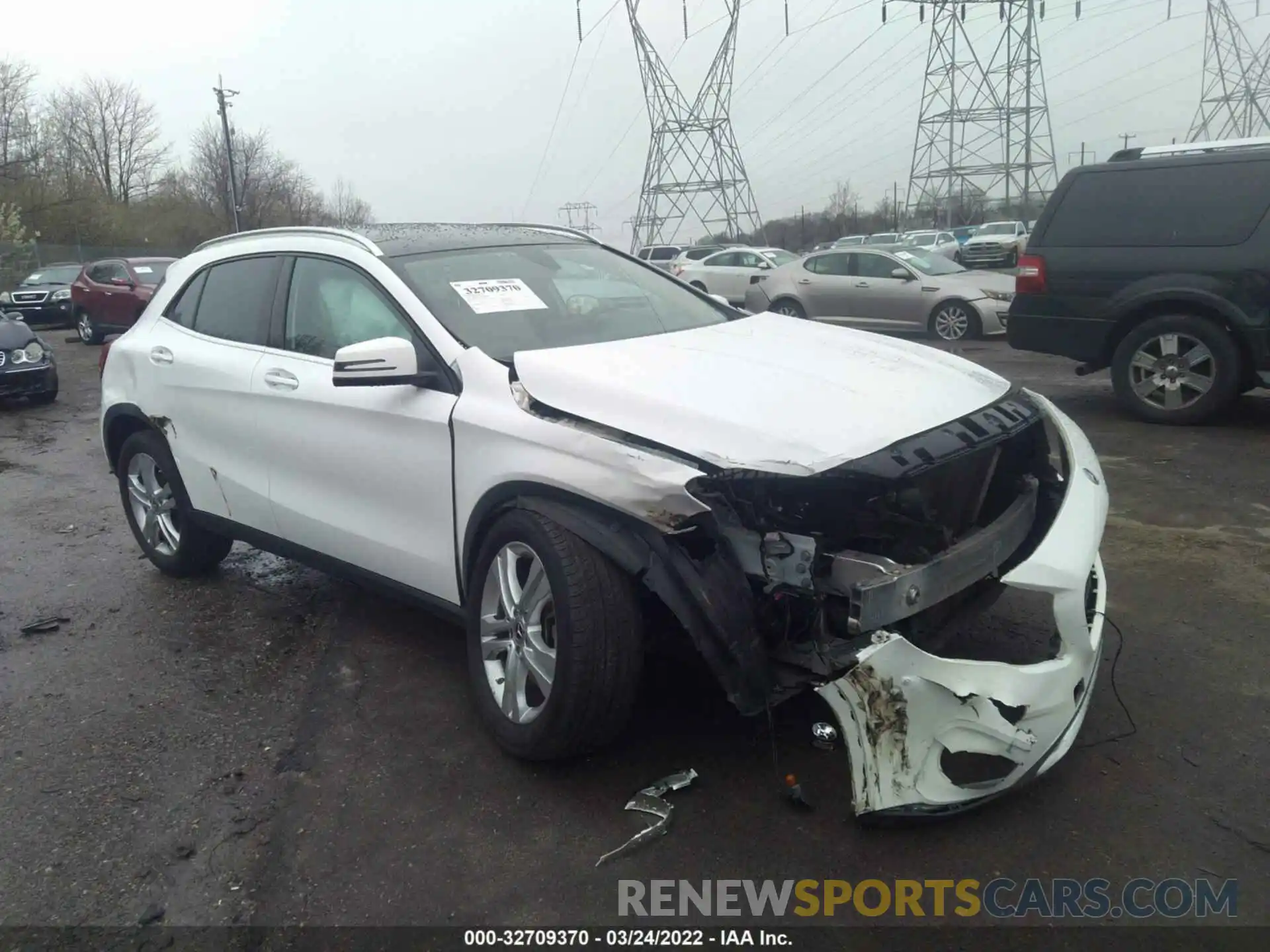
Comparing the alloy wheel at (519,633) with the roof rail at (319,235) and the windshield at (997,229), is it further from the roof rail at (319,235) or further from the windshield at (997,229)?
the windshield at (997,229)

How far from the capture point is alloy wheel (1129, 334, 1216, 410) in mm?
7094

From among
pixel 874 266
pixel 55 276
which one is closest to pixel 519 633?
pixel 874 266

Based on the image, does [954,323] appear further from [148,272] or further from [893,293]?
[148,272]

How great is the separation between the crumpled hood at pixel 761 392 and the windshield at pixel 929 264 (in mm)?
11531

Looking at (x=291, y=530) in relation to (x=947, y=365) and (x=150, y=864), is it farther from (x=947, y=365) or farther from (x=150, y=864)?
(x=947, y=365)

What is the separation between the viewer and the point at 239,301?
4426 millimetres

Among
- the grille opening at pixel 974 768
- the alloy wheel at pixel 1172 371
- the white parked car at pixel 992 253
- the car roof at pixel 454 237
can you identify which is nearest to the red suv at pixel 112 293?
the car roof at pixel 454 237

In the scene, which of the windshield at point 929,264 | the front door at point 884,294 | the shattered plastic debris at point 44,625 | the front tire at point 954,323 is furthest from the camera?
the windshield at point 929,264

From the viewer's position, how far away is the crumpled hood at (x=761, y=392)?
8.64ft

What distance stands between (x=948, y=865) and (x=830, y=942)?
1.39 ft

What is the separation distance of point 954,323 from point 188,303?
11.4 m

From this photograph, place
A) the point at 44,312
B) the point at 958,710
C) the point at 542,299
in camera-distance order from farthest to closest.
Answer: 1. the point at 44,312
2. the point at 542,299
3. the point at 958,710

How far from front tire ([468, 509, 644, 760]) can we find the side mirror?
25.5 inches

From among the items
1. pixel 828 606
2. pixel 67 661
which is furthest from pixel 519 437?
pixel 67 661
